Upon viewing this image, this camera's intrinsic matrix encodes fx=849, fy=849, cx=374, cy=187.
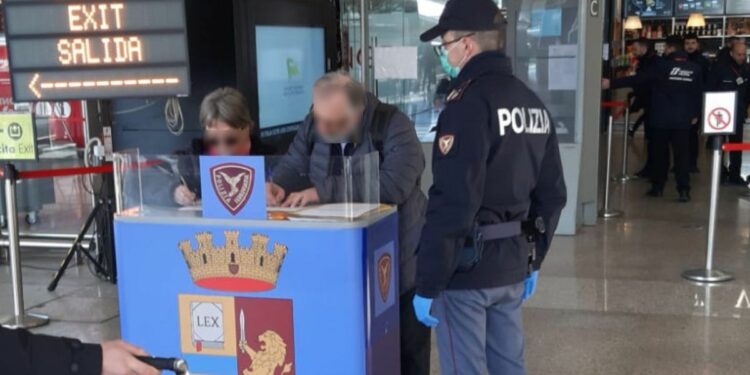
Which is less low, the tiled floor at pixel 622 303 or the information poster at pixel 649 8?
the information poster at pixel 649 8

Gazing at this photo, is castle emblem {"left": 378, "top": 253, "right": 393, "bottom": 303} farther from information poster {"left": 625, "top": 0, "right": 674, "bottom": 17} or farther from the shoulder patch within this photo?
information poster {"left": 625, "top": 0, "right": 674, "bottom": 17}

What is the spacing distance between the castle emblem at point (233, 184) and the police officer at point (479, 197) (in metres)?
0.60

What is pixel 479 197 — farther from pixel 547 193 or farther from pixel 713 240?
pixel 713 240

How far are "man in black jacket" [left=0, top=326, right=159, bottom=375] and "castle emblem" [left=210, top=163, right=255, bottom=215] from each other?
3.61 ft

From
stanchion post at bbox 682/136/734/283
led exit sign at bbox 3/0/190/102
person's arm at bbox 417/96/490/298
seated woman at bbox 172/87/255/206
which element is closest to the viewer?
person's arm at bbox 417/96/490/298

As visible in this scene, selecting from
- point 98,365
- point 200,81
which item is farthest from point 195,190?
point 200,81

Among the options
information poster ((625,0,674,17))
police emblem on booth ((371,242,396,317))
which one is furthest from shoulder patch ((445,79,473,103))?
information poster ((625,0,674,17))

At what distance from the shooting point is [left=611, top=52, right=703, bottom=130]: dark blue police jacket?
8375mm

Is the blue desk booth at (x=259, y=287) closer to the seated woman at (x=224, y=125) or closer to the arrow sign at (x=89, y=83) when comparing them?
the seated woman at (x=224, y=125)

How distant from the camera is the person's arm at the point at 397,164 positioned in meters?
3.00

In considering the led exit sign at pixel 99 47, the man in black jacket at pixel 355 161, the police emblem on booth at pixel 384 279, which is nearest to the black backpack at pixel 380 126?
the man in black jacket at pixel 355 161

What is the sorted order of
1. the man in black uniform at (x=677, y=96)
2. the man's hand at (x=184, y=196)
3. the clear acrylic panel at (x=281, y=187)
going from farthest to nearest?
the man in black uniform at (x=677, y=96) < the man's hand at (x=184, y=196) < the clear acrylic panel at (x=281, y=187)

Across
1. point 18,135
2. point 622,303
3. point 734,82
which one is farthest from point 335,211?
point 734,82

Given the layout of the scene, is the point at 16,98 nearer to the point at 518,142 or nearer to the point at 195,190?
the point at 195,190
